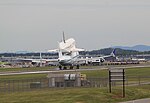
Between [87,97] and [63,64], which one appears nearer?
[87,97]

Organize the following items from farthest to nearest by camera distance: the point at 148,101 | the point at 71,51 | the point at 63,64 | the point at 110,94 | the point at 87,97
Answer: the point at 71,51, the point at 63,64, the point at 110,94, the point at 87,97, the point at 148,101

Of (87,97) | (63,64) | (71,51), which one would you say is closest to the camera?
(87,97)

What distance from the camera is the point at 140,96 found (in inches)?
1320

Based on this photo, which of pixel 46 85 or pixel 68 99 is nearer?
pixel 68 99

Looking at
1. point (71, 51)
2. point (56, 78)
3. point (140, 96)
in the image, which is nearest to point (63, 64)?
point (71, 51)

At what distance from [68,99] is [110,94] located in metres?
4.54

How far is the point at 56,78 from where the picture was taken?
5041cm

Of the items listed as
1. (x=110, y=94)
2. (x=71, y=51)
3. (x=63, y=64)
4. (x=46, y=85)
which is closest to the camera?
(x=110, y=94)

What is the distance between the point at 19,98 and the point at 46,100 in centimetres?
280

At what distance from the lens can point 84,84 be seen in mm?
49156

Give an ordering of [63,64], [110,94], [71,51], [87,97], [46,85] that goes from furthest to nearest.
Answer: [71,51] < [63,64] < [46,85] < [110,94] < [87,97]

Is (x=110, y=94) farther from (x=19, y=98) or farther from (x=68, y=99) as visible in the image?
(x=19, y=98)

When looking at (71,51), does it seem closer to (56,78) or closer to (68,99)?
(56,78)

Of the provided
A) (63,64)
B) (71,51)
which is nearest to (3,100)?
(63,64)
